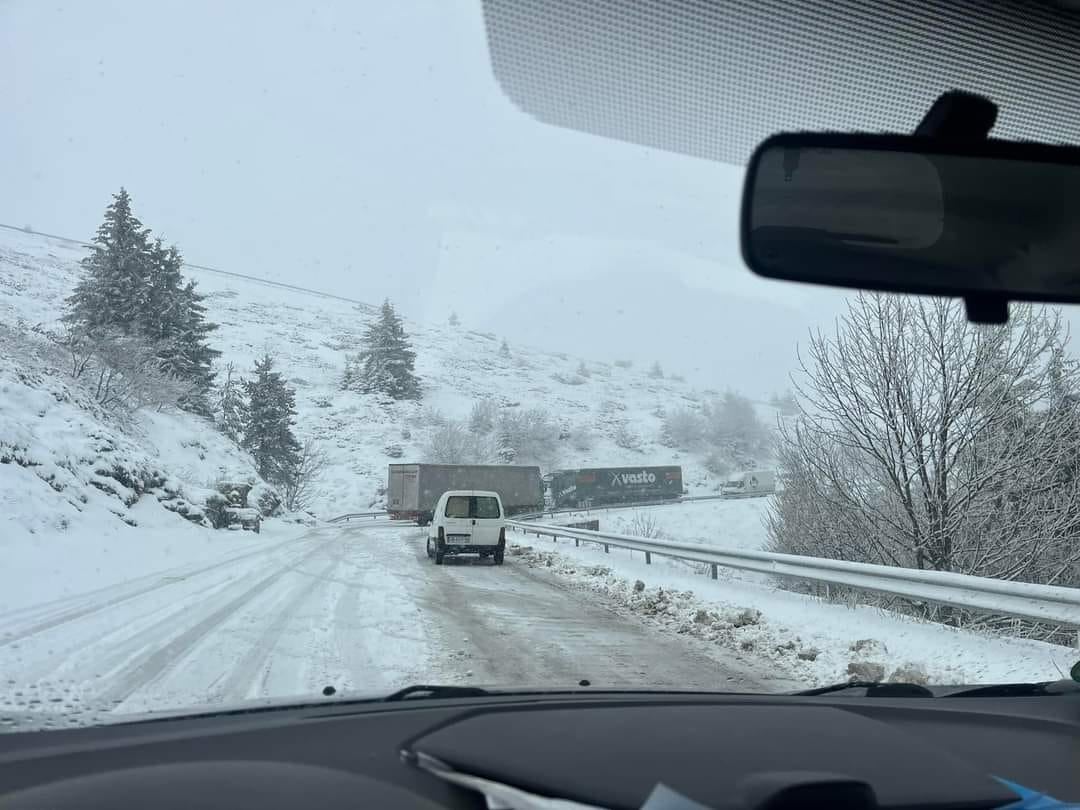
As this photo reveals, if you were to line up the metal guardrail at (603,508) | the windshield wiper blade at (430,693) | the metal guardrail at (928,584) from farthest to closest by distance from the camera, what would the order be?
the metal guardrail at (603,508) → the metal guardrail at (928,584) → the windshield wiper blade at (430,693)

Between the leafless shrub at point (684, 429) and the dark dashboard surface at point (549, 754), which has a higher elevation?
the leafless shrub at point (684, 429)

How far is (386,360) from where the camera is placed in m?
20.0

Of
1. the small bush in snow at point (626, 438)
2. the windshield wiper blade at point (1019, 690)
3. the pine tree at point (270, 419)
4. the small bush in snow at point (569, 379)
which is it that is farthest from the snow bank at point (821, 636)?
the small bush in snow at point (569, 379)

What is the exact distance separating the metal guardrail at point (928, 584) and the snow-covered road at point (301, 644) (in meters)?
1.88

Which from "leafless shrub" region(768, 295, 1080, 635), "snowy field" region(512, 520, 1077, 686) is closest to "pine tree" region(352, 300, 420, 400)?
"snowy field" region(512, 520, 1077, 686)

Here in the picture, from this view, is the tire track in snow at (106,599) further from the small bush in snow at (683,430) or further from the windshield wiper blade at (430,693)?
the small bush in snow at (683,430)

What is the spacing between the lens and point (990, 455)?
39.6ft

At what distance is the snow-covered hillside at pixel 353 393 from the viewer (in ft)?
53.2

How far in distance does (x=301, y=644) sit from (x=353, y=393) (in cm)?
1249

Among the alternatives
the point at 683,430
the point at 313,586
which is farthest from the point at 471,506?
the point at 683,430

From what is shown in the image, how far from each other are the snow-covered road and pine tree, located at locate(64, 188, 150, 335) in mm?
9333

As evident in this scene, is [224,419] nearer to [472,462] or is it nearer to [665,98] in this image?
[472,462]

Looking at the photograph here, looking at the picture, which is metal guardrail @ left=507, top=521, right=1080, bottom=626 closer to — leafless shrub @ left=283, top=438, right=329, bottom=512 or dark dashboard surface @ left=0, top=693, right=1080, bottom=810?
dark dashboard surface @ left=0, top=693, right=1080, bottom=810

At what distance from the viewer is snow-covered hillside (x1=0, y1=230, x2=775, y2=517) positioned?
16203 mm
